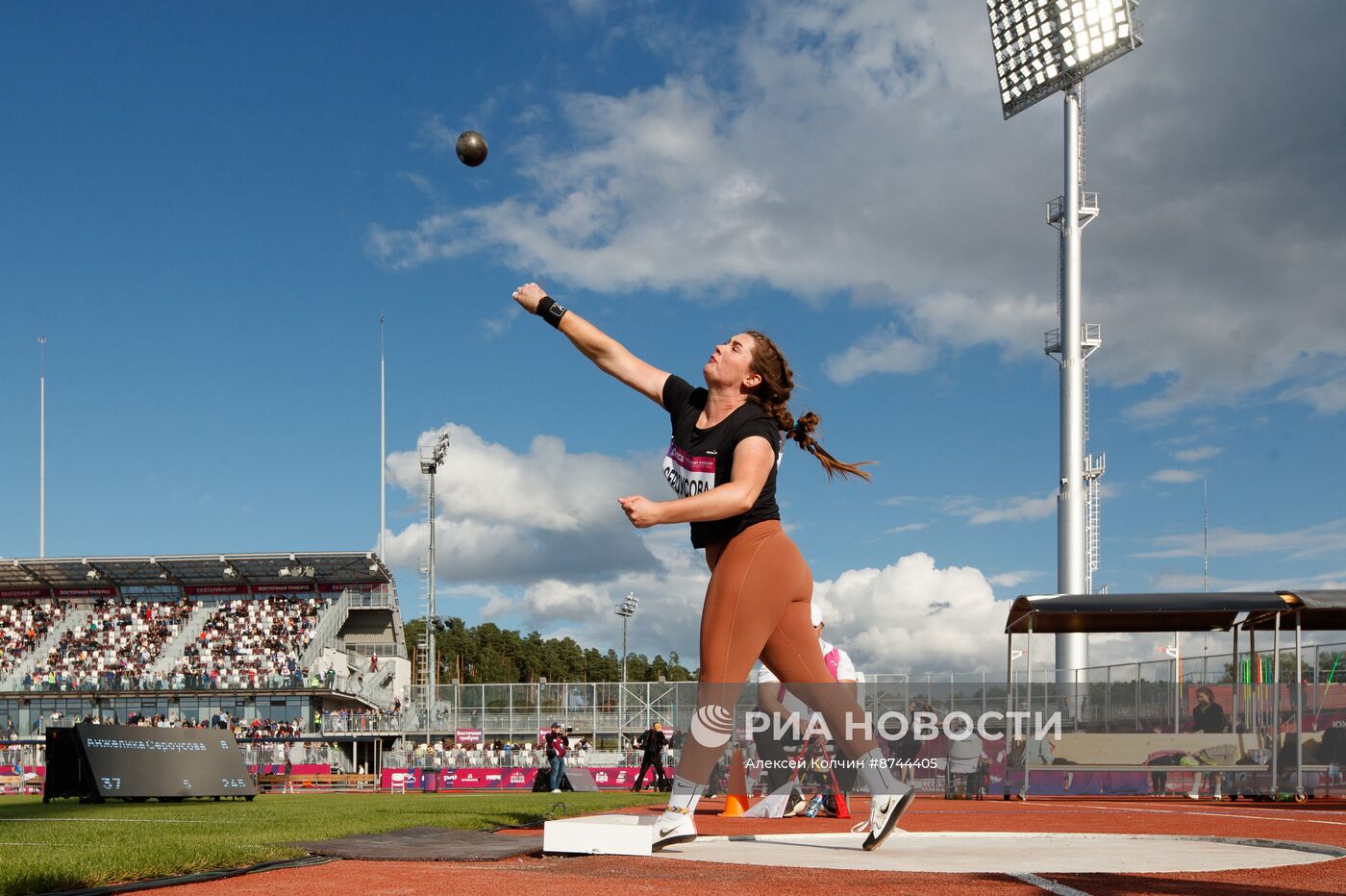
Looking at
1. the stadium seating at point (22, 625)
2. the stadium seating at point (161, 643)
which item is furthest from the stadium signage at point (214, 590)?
the stadium seating at point (22, 625)

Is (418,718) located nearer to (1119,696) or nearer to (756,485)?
(1119,696)

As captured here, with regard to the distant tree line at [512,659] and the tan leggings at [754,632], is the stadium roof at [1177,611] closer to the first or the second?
the tan leggings at [754,632]

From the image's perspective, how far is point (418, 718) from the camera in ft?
147

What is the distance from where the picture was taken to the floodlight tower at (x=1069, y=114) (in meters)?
45.7

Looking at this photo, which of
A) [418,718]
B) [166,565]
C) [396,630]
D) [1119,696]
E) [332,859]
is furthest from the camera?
[396,630]

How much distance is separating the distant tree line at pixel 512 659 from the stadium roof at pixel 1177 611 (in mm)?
118569

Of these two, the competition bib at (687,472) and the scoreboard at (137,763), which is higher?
the competition bib at (687,472)

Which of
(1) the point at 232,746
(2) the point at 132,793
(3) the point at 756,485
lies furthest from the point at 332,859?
(1) the point at 232,746

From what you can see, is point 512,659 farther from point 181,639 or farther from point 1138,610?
point 1138,610

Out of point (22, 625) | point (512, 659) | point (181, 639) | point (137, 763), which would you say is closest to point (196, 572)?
point (181, 639)

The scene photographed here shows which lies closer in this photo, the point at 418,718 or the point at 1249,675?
the point at 1249,675

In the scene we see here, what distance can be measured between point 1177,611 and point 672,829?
42.9 ft

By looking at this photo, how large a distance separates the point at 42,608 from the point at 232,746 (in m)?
46.1

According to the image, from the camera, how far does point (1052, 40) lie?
4656cm
